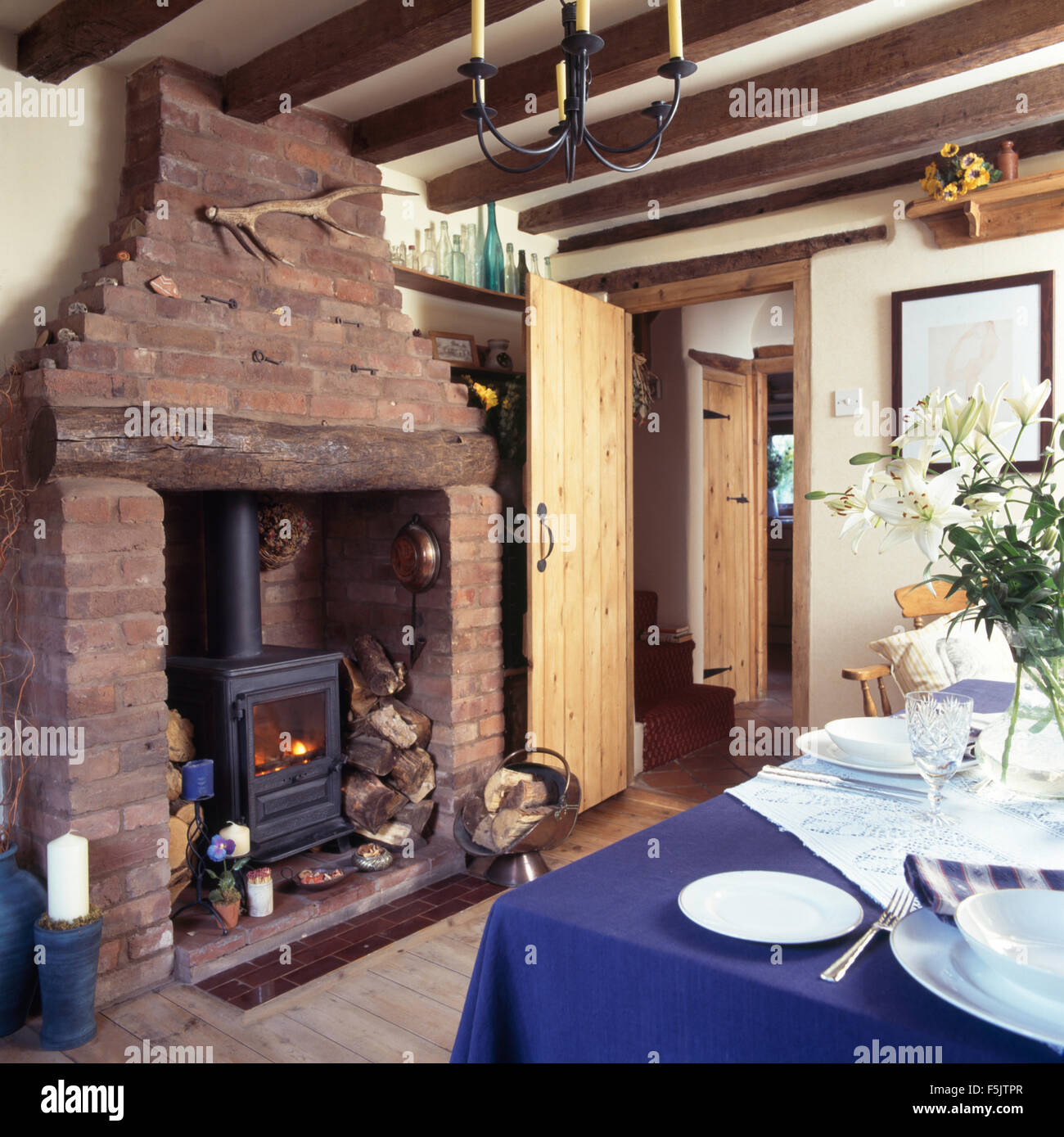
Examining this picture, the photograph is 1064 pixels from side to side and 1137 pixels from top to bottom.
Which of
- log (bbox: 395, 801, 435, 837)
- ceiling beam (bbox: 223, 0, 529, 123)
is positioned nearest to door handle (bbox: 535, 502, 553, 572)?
log (bbox: 395, 801, 435, 837)

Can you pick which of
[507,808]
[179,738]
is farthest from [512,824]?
[179,738]

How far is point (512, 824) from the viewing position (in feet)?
10.4

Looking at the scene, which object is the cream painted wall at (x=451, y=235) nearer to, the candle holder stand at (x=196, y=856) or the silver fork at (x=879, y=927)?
the candle holder stand at (x=196, y=856)

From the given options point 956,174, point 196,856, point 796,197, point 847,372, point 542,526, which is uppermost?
point 796,197

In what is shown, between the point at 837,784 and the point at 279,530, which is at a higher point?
the point at 279,530

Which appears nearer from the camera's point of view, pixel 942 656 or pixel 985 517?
pixel 985 517

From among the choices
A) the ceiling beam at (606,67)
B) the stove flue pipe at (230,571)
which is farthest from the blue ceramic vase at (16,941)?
the ceiling beam at (606,67)

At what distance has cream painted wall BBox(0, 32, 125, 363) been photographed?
8.37 feet

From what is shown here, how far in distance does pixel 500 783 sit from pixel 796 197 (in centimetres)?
253

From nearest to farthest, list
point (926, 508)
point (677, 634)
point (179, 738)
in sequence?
point (926, 508)
point (179, 738)
point (677, 634)

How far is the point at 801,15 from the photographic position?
221 centimetres

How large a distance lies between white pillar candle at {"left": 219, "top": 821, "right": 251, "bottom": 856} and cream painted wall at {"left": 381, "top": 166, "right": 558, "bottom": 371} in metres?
2.01

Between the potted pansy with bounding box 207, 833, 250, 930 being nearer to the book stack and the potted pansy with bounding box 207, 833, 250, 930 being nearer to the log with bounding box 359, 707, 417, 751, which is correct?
the log with bounding box 359, 707, 417, 751

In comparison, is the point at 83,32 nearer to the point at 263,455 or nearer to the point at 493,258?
the point at 263,455
